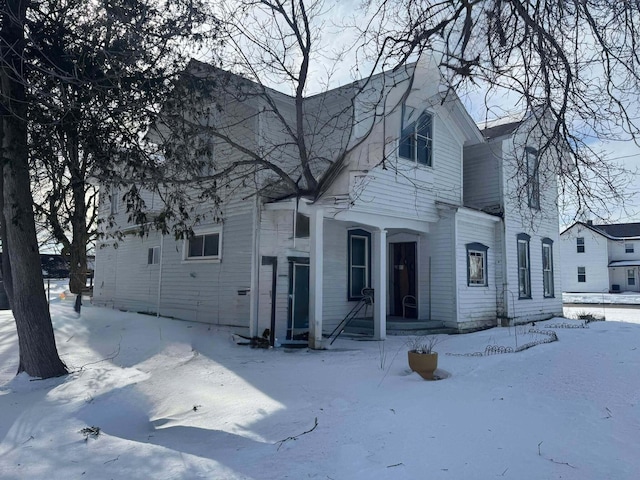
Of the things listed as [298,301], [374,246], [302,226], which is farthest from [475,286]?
[302,226]

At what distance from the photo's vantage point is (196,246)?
44.1 ft

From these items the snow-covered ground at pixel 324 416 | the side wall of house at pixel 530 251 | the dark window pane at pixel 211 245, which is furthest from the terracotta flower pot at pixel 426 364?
the side wall of house at pixel 530 251

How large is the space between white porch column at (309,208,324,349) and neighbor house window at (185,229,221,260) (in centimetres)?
321

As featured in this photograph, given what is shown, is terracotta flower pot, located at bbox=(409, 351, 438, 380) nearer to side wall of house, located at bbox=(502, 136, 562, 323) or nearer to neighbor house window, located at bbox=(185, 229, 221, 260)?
neighbor house window, located at bbox=(185, 229, 221, 260)

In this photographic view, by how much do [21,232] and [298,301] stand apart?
6.31 metres

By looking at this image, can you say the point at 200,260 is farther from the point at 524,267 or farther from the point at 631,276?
the point at 631,276

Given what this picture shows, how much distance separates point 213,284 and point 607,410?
9.46m

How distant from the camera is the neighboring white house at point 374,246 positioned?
10852mm

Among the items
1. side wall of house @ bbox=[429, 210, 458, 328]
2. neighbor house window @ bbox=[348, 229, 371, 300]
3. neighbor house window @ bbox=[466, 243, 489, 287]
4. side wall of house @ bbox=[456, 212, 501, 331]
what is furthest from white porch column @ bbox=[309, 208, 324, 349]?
neighbor house window @ bbox=[466, 243, 489, 287]

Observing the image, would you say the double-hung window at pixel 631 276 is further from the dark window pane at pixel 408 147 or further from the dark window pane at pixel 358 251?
the dark window pane at pixel 408 147

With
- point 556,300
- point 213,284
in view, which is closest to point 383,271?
point 213,284

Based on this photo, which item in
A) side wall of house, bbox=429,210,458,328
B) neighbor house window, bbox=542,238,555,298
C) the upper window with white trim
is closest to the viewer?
the upper window with white trim

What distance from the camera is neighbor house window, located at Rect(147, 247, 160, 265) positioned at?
→ 1522cm

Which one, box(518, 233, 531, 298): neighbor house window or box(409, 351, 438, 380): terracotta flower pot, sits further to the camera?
box(518, 233, 531, 298): neighbor house window
